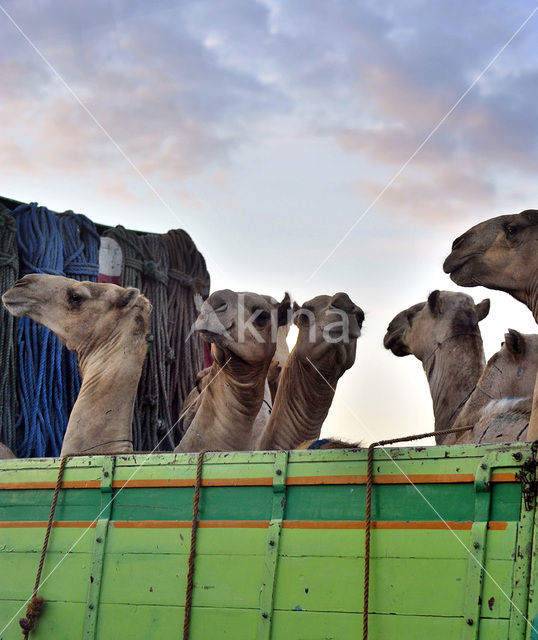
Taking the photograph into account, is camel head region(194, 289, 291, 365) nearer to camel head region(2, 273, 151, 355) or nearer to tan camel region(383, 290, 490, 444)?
camel head region(2, 273, 151, 355)

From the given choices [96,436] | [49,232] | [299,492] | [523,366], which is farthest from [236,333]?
[49,232]

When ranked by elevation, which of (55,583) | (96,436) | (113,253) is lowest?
(55,583)

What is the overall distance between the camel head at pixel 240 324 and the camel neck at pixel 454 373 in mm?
1389

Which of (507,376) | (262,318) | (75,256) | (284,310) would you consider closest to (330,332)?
(284,310)

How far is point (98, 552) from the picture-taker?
5473 millimetres

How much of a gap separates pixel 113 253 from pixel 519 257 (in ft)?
17.3

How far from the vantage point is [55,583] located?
561cm

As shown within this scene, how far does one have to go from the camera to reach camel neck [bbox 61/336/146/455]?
294 inches

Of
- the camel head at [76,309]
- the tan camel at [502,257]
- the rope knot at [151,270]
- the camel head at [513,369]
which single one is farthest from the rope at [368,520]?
the rope knot at [151,270]

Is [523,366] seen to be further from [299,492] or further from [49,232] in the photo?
[49,232]

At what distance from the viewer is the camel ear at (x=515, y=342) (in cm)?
687

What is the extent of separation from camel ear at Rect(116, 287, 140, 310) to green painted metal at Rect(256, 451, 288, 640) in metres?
3.27

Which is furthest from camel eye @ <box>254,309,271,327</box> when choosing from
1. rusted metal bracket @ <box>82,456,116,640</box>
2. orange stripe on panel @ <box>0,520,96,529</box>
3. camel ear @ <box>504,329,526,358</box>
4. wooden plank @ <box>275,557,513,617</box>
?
wooden plank @ <box>275,557,513,617</box>

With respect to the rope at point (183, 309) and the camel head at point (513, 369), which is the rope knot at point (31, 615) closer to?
the camel head at point (513, 369)
